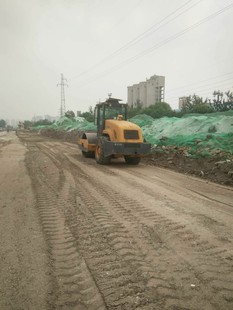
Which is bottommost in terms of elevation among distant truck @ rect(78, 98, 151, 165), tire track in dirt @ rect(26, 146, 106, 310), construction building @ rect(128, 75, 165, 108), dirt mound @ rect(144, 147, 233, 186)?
tire track in dirt @ rect(26, 146, 106, 310)

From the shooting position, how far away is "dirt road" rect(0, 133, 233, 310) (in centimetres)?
323

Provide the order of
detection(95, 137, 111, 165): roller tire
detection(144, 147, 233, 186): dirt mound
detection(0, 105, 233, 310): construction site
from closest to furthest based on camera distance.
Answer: detection(0, 105, 233, 310): construction site
detection(144, 147, 233, 186): dirt mound
detection(95, 137, 111, 165): roller tire

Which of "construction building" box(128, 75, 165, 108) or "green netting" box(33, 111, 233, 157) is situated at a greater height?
"construction building" box(128, 75, 165, 108)

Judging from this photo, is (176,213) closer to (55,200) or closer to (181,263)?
(181,263)

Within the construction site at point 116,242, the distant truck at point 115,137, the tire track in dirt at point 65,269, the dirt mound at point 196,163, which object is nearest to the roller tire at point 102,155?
the distant truck at point 115,137

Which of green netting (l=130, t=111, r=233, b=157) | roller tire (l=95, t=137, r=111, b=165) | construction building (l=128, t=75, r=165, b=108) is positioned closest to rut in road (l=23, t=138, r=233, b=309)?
roller tire (l=95, t=137, r=111, b=165)

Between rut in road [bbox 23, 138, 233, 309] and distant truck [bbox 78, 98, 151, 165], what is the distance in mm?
5466

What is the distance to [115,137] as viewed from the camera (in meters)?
12.6

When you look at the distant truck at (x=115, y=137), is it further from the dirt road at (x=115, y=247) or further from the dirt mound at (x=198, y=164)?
the dirt road at (x=115, y=247)

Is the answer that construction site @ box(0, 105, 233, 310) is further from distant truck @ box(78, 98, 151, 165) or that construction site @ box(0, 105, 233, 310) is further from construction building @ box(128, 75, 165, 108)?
construction building @ box(128, 75, 165, 108)

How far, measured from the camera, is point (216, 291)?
335 centimetres

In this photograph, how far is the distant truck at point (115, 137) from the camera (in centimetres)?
1239

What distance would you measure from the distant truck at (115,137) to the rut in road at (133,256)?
5.47 m

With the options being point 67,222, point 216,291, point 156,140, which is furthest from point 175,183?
point 156,140
